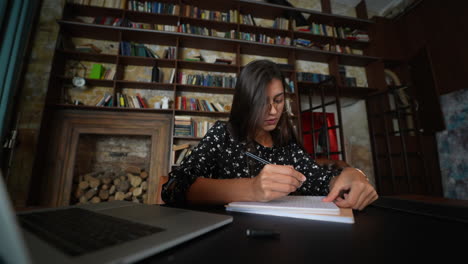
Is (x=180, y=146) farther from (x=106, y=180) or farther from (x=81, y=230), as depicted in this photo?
(x=81, y=230)

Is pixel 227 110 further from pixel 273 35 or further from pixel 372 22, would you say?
pixel 372 22

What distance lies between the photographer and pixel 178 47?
2.81 metres

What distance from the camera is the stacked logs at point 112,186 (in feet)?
7.86

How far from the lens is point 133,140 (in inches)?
→ 108

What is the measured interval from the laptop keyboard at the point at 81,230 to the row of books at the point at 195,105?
2.32 meters

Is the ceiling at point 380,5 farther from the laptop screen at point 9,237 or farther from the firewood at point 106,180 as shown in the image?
the laptop screen at point 9,237

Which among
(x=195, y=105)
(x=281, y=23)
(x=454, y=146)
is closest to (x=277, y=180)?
(x=195, y=105)

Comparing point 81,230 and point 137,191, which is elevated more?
point 81,230

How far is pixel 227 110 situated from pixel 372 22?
2.98 meters

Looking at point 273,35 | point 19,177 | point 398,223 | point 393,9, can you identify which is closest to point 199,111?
point 273,35

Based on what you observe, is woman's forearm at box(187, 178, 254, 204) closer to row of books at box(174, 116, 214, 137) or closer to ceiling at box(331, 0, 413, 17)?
row of books at box(174, 116, 214, 137)

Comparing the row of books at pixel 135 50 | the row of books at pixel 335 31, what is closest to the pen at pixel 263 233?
the row of books at pixel 135 50

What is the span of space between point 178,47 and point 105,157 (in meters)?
1.79

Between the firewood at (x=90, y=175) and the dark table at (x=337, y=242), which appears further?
the firewood at (x=90, y=175)
